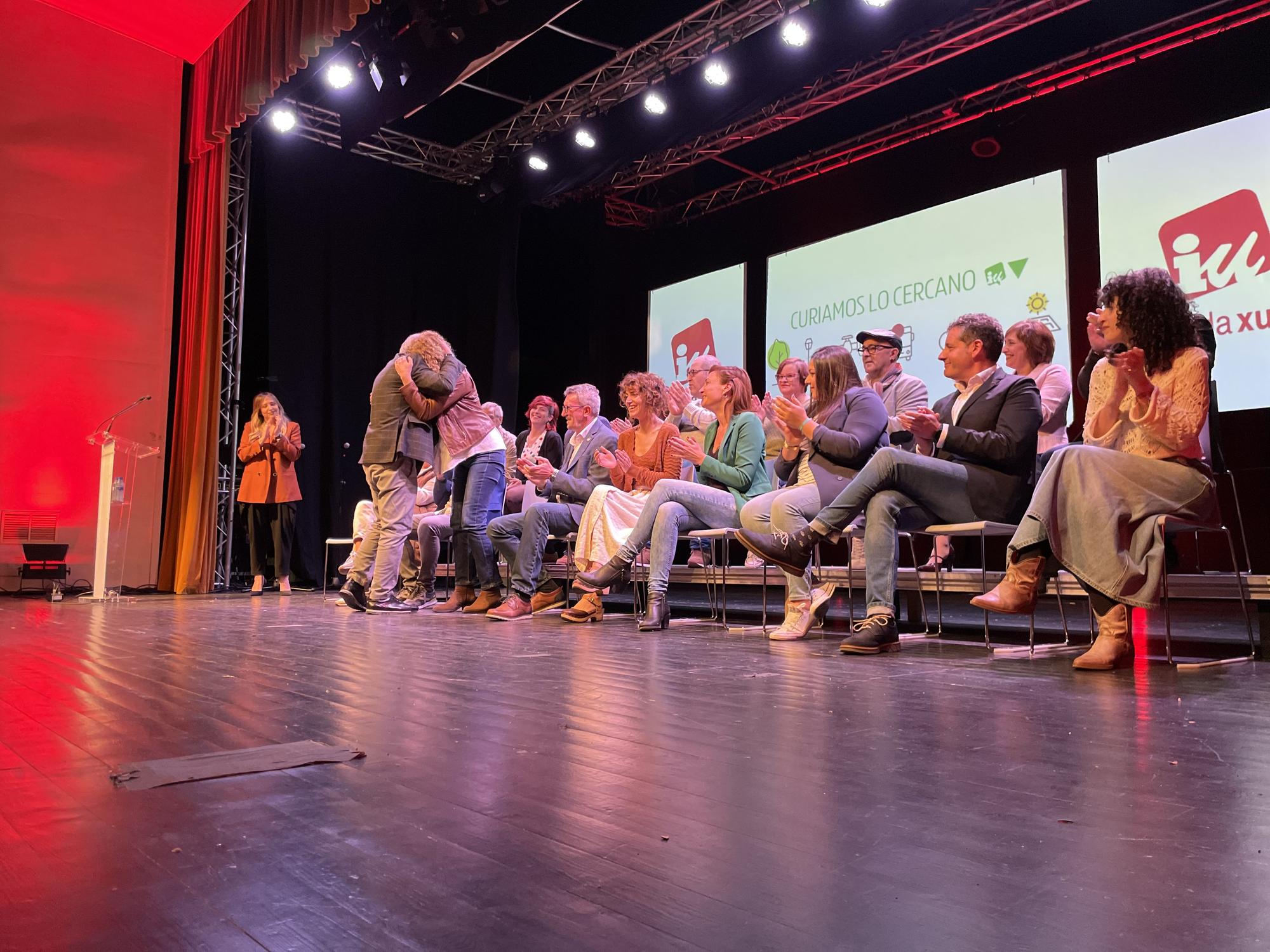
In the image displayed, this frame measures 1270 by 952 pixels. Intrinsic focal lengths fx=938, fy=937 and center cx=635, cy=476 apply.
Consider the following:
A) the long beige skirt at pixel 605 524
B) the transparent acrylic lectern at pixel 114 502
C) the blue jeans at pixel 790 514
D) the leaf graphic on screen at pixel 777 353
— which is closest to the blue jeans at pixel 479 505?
the long beige skirt at pixel 605 524

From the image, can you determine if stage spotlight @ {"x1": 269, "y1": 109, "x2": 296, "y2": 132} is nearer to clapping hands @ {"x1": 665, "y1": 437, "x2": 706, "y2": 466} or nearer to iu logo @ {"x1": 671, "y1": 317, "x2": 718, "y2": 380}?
iu logo @ {"x1": 671, "y1": 317, "x2": 718, "y2": 380}

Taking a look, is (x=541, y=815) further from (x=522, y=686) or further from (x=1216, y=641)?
(x=1216, y=641)

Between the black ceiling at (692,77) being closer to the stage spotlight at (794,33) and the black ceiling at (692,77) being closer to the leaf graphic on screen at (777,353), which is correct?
the stage spotlight at (794,33)

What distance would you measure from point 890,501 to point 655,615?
1179mm

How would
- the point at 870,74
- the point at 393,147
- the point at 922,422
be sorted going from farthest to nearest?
the point at 393,147 → the point at 870,74 → the point at 922,422

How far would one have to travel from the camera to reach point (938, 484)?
2938 millimetres

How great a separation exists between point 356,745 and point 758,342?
6833 mm

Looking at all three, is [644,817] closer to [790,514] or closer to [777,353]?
[790,514]

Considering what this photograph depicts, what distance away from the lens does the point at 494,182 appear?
317 inches

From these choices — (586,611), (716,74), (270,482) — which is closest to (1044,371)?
(586,611)

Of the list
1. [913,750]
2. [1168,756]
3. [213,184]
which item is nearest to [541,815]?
[913,750]

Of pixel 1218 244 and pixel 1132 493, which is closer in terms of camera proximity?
pixel 1132 493

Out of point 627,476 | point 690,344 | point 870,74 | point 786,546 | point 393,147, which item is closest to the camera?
point 786,546

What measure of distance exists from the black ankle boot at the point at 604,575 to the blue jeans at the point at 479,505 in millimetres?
785
